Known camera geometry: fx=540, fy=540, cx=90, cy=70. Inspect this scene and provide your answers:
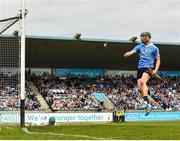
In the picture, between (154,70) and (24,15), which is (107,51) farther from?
(154,70)

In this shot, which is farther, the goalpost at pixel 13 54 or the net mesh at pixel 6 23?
the goalpost at pixel 13 54

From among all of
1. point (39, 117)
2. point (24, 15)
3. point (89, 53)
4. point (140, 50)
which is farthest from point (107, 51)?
point (140, 50)

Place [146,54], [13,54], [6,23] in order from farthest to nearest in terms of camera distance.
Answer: [13,54] → [6,23] → [146,54]

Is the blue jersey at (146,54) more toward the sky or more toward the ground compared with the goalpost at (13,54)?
more toward the ground

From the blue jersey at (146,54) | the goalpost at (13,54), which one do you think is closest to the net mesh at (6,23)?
the goalpost at (13,54)

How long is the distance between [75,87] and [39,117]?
35.7 ft

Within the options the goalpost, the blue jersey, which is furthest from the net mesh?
the blue jersey

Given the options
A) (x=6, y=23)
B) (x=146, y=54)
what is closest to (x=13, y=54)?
(x=6, y=23)

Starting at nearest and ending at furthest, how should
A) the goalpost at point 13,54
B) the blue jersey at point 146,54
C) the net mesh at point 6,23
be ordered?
1. the blue jersey at point 146,54
2. the net mesh at point 6,23
3. the goalpost at point 13,54

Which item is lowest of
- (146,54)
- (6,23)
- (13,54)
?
(146,54)

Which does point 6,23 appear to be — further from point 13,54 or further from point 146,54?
point 146,54

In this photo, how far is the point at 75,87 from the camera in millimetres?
51656

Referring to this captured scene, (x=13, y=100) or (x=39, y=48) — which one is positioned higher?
(x=39, y=48)

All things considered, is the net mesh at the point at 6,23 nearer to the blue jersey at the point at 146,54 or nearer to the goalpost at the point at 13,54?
the goalpost at the point at 13,54
